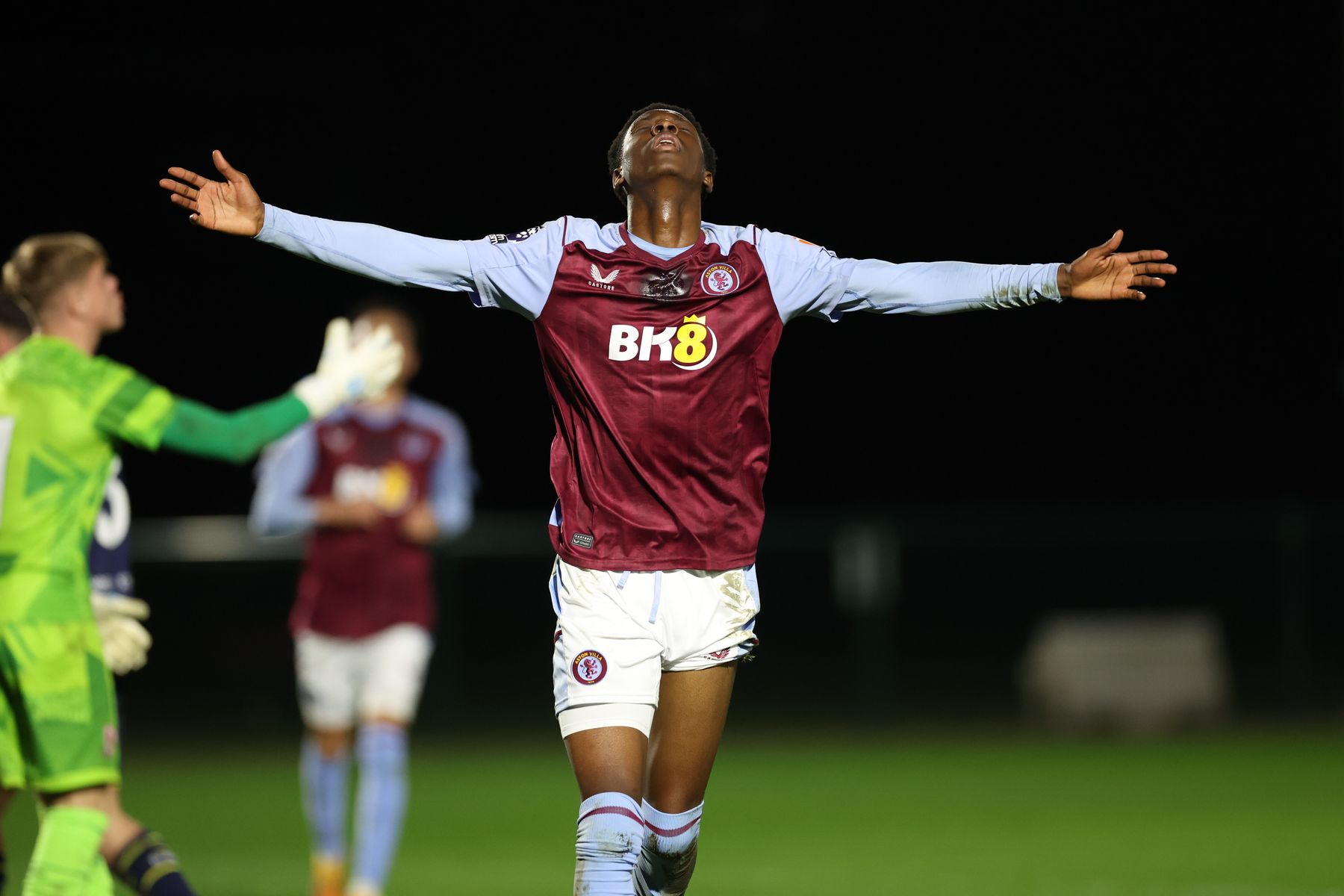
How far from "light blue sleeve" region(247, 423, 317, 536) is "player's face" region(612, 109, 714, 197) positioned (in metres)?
4.03

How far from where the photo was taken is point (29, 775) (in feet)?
16.7

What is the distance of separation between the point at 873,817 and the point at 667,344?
715cm

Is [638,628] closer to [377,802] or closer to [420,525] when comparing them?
[377,802]

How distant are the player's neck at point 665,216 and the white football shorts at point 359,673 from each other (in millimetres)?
3754

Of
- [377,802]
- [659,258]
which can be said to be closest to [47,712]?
[659,258]

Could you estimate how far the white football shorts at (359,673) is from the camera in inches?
348

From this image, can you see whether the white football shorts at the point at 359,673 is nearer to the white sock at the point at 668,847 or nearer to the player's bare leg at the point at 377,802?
the player's bare leg at the point at 377,802

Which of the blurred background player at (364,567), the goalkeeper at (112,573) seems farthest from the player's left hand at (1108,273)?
the blurred background player at (364,567)

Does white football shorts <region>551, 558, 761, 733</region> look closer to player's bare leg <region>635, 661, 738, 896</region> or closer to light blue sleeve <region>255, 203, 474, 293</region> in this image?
player's bare leg <region>635, 661, 738, 896</region>

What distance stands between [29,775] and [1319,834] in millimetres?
7765

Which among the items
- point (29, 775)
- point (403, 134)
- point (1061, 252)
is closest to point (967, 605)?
point (1061, 252)

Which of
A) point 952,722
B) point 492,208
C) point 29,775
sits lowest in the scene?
point 952,722

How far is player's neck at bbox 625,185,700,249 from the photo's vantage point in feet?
18.2

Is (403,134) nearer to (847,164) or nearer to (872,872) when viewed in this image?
(847,164)
